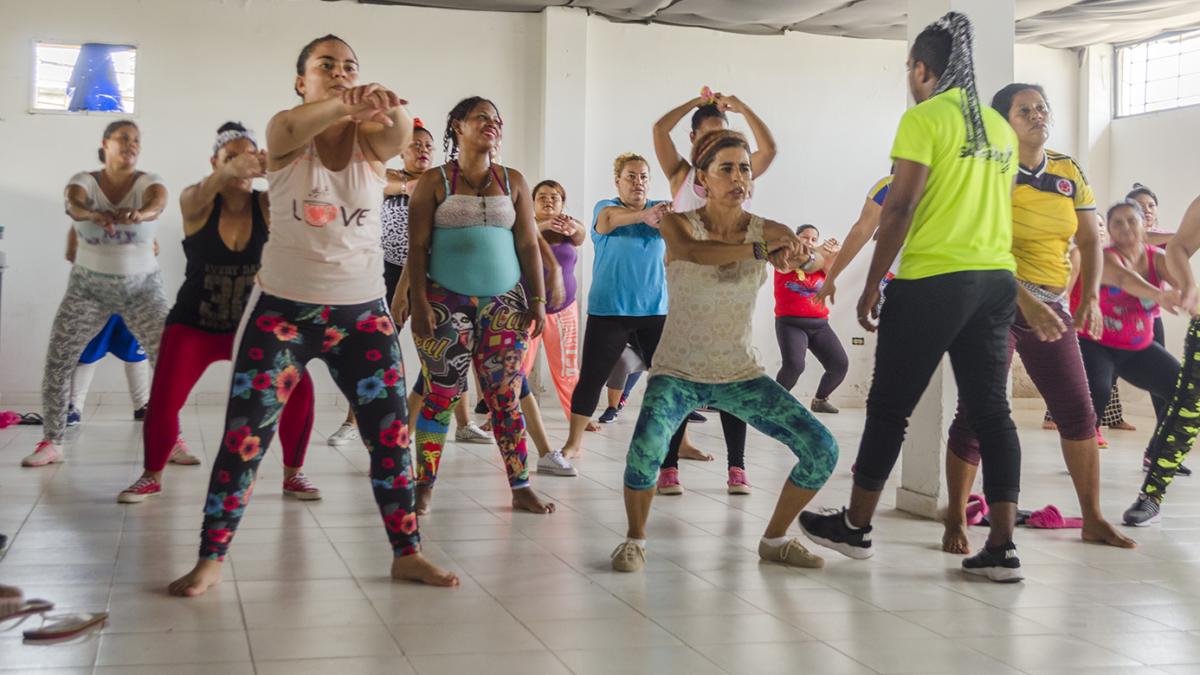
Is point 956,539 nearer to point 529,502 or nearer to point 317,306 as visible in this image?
point 529,502

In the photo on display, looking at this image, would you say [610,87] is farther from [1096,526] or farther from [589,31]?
[1096,526]

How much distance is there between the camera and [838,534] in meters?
4.00

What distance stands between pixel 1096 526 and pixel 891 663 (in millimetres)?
2063

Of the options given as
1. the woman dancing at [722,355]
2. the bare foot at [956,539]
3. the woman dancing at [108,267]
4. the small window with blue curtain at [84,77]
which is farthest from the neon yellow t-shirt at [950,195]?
the small window with blue curtain at [84,77]

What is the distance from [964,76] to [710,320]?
115 centimetres

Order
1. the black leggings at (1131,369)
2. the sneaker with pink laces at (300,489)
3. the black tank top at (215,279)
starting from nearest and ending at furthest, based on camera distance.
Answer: the black tank top at (215,279) < the sneaker with pink laces at (300,489) < the black leggings at (1131,369)

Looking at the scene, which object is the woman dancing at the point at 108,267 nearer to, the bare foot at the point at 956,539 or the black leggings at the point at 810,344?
the bare foot at the point at 956,539

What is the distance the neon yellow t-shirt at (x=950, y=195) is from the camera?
149 inches

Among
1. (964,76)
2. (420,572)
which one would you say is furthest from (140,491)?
(964,76)

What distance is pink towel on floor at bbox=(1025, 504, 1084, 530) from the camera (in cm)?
483

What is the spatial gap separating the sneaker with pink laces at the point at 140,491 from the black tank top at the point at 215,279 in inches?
31.5

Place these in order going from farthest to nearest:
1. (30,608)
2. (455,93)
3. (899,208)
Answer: (455,93), (899,208), (30,608)

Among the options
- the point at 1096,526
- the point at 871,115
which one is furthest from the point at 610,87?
the point at 1096,526

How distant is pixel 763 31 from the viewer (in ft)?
35.7
